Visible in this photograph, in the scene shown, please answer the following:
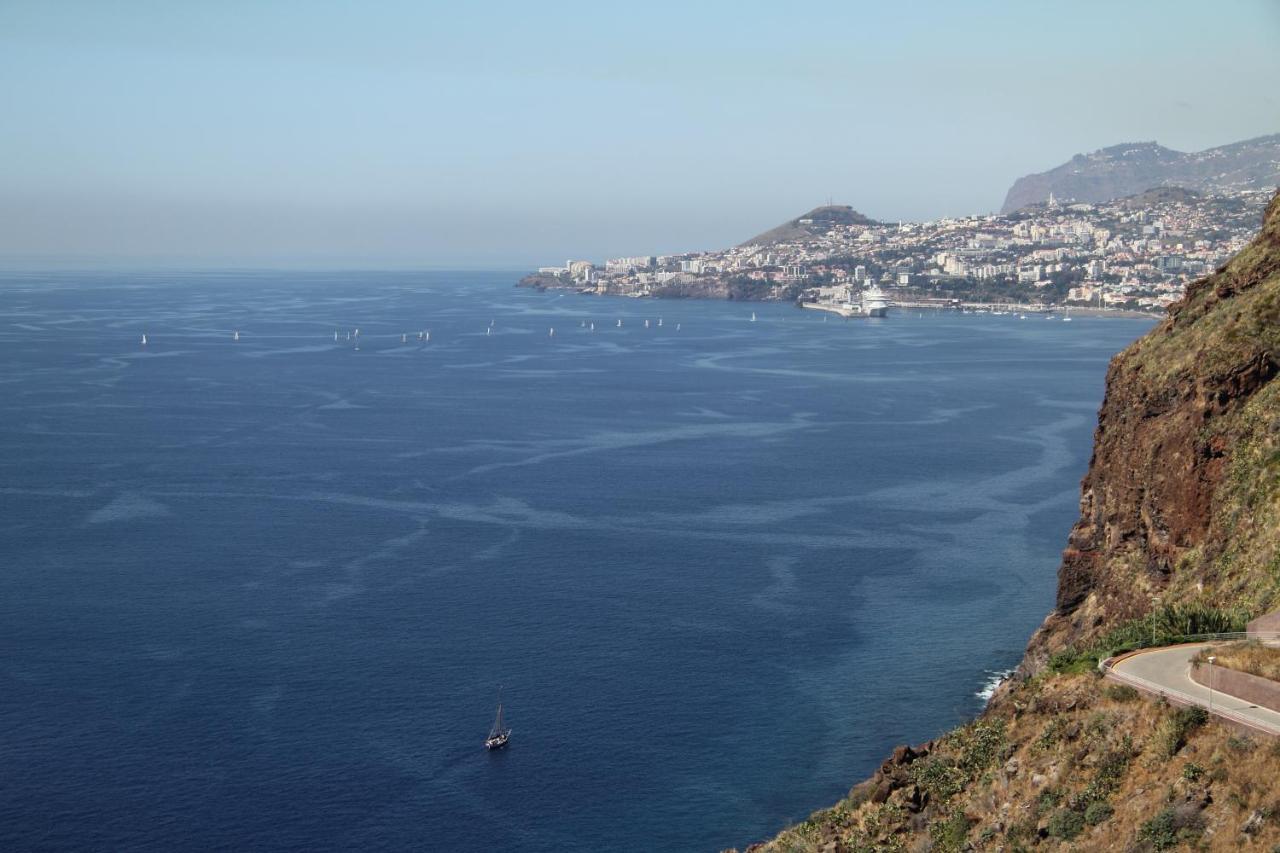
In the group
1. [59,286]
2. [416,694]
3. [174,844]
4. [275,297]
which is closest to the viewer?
[174,844]

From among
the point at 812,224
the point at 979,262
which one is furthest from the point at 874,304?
the point at 812,224

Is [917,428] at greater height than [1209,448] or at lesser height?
lesser

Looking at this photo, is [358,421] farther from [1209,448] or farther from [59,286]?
[59,286]

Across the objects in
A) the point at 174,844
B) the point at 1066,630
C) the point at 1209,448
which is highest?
the point at 1209,448

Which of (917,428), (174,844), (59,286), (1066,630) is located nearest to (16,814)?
(174,844)

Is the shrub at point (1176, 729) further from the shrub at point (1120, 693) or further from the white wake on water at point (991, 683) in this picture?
the white wake on water at point (991, 683)

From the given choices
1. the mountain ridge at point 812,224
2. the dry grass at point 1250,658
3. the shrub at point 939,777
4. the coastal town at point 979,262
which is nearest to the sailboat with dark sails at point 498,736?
the shrub at point 939,777

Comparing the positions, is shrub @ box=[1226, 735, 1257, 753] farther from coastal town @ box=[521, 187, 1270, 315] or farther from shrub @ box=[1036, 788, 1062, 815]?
coastal town @ box=[521, 187, 1270, 315]
